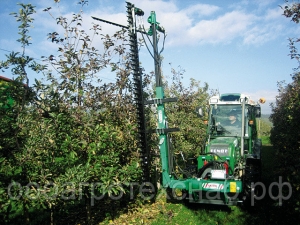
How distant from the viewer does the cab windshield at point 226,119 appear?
7277 mm

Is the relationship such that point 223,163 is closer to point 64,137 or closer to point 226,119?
point 226,119

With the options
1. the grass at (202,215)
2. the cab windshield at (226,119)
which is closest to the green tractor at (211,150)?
the cab windshield at (226,119)

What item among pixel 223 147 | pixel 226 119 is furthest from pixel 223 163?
pixel 226 119

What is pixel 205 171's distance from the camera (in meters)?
6.28

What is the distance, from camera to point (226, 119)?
7.40 meters

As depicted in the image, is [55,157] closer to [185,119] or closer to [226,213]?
[226,213]

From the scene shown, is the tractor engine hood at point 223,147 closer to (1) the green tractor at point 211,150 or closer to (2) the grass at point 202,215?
(1) the green tractor at point 211,150

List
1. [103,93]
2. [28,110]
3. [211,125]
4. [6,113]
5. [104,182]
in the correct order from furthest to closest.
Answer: [211,125]
[103,93]
[104,182]
[28,110]
[6,113]

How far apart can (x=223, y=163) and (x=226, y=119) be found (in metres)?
1.65

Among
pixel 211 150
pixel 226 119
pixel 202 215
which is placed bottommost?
pixel 202 215

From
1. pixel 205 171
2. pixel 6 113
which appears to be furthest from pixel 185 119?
pixel 6 113

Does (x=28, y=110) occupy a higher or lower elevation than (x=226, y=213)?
higher

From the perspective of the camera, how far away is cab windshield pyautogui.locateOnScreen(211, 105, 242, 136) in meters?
7.28

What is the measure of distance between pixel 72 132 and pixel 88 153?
0.54 meters
